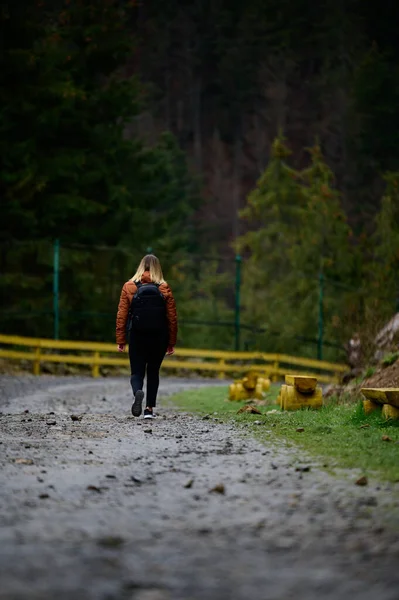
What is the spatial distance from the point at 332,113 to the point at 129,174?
3051 centimetres

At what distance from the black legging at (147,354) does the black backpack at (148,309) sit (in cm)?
12

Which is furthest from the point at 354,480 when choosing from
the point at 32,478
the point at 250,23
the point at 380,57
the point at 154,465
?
the point at 250,23

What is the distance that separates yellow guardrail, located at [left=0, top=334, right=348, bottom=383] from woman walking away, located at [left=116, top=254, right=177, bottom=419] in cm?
1143

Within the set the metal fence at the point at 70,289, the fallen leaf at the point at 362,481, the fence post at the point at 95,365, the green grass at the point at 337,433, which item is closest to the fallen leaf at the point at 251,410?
the green grass at the point at 337,433

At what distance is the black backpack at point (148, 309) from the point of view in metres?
11.6

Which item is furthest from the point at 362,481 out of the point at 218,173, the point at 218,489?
the point at 218,173

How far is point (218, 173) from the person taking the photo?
73.0 metres

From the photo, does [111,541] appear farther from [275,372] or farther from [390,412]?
[275,372]

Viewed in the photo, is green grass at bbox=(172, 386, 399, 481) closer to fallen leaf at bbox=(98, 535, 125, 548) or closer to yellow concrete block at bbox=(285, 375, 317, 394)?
yellow concrete block at bbox=(285, 375, 317, 394)

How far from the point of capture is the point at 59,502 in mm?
5766

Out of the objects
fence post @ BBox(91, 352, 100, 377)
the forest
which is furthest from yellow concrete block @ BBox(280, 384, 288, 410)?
fence post @ BBox(91, 352, 100, 377)

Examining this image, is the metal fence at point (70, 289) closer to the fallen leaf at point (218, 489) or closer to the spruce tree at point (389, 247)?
the spruce tree at point (389, 247)

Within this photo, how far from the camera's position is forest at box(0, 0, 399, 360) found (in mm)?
29250

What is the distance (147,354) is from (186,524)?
22.2 ft
